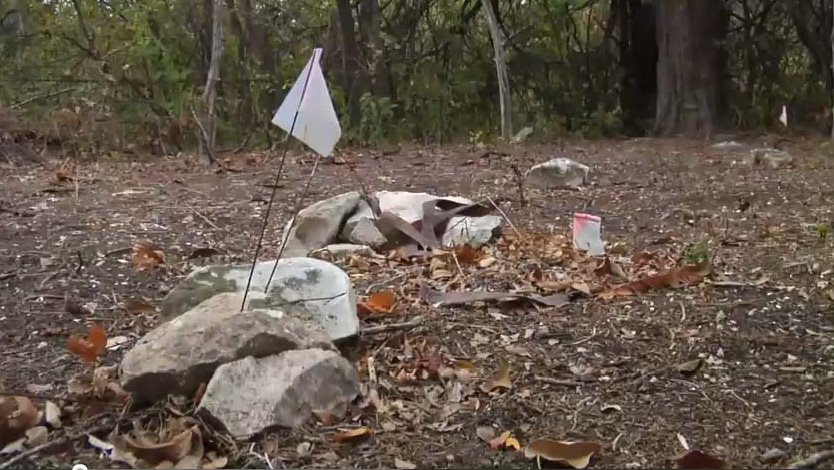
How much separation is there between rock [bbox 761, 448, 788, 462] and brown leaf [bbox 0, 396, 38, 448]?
1.49 metres

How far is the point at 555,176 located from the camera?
221 inches

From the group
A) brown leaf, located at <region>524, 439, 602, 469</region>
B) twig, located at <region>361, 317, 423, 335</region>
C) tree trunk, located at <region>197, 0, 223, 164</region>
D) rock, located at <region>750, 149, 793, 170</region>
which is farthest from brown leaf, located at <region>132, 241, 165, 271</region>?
rock, located at <region>750, 149, 793, 170</region>

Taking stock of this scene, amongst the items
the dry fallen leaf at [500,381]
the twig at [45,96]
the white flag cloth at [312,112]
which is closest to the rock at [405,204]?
the white flag cloth at [312,112]

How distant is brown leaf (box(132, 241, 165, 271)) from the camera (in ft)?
11.6

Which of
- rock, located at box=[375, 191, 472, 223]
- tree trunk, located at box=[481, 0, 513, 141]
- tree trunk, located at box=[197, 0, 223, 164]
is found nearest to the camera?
rock, located at box=[375, 191, 472, 223]

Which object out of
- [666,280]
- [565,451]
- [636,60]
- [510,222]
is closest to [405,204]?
[510,222]

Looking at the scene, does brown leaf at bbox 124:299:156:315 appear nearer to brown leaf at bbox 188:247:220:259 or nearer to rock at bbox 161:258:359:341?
rock at bbox 161:258:359:341

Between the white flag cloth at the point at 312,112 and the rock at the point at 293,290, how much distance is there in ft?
1.22

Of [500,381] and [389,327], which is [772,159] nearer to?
[389,327]

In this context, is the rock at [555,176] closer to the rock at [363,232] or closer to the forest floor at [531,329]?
the forest floor at [531,329]

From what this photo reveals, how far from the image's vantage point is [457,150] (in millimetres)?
7730

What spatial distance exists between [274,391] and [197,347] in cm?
22

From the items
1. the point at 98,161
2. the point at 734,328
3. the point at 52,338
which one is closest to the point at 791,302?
the point at 734,328

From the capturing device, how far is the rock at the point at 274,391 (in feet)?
6.57
